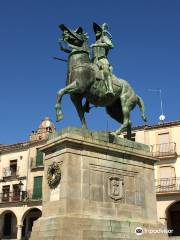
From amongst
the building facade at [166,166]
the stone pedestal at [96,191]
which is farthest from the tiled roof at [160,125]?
the stone pedestal at [96,191]

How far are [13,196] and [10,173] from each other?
2.66 metres

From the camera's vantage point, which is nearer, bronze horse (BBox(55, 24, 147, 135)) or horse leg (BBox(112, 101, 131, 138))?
bronze horse (BBox(55, 24, 147, 135))

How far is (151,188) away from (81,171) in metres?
3.05

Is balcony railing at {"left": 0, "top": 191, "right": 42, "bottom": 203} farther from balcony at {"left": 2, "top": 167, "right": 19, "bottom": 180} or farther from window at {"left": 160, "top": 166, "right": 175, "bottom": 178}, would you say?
window at {"left": 160, "top": 166, "right": 175, "bottom": 178}

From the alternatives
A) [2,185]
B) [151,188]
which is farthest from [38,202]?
[151,188]

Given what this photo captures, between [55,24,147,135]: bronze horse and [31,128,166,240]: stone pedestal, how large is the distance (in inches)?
39.5

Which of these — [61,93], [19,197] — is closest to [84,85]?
[61,93]

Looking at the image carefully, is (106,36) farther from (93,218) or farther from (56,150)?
(93,218)

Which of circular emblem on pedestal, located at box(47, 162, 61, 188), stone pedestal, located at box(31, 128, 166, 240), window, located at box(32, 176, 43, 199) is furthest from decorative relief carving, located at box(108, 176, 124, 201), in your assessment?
window, located at box(32, 176, 43, 199)

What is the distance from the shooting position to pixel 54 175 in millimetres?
12023

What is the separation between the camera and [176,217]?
122 feet

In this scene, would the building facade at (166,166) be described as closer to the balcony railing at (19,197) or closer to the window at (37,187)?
the window at (37,187)

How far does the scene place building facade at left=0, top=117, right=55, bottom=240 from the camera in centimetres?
4344

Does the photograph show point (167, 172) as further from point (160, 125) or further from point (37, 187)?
point (37, 187)
